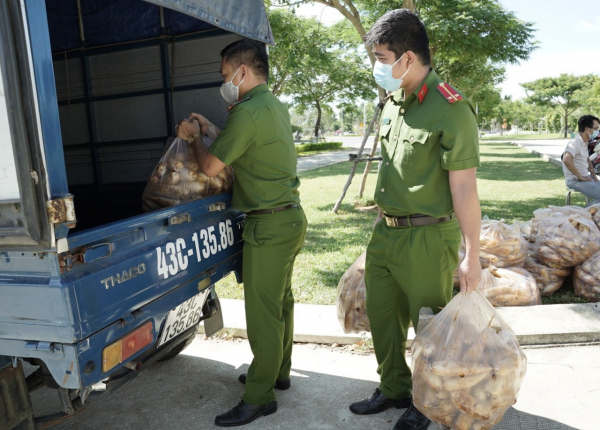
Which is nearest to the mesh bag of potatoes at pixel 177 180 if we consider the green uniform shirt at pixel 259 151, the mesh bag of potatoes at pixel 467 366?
the green uniform shirt at pixel 259 151

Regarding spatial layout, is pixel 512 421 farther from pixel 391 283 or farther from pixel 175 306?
pixel 175 306

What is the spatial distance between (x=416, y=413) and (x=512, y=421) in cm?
57

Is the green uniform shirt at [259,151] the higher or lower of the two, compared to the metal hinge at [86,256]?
higher

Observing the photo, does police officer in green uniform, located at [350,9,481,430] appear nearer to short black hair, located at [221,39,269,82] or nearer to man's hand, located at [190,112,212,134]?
short black hair, located at [221,39,269,82]

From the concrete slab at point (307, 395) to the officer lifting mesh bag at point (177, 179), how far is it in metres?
1.27

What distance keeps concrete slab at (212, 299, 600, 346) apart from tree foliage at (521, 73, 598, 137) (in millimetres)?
60641

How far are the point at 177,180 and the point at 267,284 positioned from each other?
79 cm

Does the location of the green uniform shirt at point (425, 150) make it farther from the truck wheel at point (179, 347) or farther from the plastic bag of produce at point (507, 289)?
the plastic bag of produce at point (507, 289)

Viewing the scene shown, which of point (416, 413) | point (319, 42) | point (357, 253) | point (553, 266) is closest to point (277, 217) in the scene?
point (416, 413)

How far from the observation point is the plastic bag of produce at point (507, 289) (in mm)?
4293

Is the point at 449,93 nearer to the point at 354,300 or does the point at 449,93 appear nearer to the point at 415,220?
the point at 415,220

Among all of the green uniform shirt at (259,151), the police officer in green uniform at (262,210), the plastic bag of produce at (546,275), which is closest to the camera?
the green uniform shirt at (259,151)

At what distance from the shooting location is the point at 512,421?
2912 mm

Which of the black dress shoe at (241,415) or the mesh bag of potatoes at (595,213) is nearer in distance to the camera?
the black dress shoe at (241,415)
